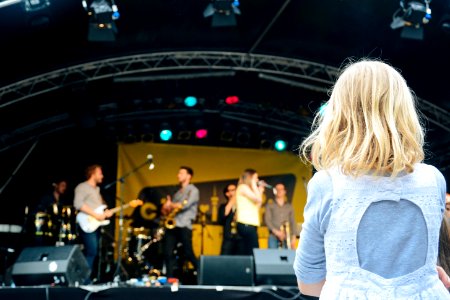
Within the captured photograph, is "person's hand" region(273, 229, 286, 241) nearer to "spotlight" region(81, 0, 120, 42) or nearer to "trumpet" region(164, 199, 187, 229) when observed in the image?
"trumpet" region(164, 199, 187, 229)

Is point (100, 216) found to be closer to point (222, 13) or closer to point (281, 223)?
point (281, 223)

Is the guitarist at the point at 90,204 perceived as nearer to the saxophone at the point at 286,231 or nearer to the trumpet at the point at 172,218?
the trumpet at the point at 172,218

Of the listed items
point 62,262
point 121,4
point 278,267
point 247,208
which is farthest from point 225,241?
point 121,4

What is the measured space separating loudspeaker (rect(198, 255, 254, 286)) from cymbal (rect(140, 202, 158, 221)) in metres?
5.34

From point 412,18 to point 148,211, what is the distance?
22.1 feet

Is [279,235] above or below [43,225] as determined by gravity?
below

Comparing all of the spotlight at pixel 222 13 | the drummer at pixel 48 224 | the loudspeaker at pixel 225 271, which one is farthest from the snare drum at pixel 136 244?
the spotlight at pixel 222 13

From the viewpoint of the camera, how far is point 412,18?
27.4 feet

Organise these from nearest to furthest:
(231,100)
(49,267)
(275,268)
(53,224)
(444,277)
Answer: (444,277)
(49,267)
(275,268)
(53,224)
(231,100)

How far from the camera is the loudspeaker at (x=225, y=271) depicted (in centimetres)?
743

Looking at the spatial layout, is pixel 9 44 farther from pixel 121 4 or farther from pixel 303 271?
pixel 303 271

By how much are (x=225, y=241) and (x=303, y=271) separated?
8634 millimetres

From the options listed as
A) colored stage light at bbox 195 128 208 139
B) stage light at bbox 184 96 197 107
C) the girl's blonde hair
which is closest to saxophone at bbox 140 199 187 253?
stage light at bbox 184 96 197 107

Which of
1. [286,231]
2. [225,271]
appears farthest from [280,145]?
[225,271]
